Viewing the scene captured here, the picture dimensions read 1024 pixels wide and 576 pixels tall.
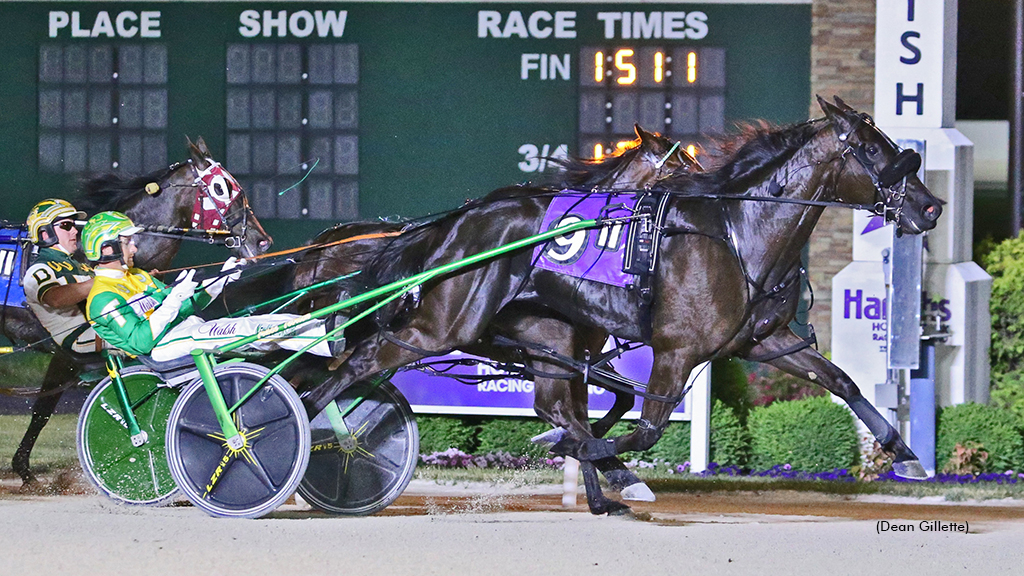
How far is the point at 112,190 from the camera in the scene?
280 inches

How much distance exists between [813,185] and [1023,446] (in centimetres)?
361

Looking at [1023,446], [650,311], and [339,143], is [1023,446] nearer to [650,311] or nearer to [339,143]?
[650,311]

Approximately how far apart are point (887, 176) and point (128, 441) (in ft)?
10.9

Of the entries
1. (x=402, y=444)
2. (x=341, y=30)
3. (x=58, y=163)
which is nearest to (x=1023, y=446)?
(x=402, y=444)

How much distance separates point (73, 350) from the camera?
6426 mm

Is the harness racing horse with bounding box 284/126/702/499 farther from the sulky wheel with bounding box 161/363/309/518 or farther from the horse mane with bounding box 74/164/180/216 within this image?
the horse mane with bounding box 74/164/180/216

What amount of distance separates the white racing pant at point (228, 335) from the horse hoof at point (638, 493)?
4.55ft

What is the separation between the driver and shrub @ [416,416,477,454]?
2.52m

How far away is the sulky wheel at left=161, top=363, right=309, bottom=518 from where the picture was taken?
529cm

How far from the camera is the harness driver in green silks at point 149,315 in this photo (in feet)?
17.8

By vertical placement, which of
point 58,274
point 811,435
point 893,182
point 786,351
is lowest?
point 811,435

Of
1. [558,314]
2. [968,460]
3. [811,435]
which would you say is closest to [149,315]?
[558,314]

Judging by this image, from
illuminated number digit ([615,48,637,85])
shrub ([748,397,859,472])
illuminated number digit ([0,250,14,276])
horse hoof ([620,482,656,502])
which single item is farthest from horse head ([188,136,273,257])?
shrub ([748,397,859,472])

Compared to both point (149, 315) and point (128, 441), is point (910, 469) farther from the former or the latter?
point (128, 441)
